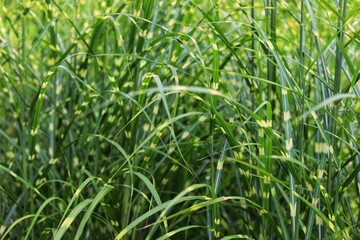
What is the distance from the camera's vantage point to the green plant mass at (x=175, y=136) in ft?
4.42

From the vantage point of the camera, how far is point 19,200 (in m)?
1.74

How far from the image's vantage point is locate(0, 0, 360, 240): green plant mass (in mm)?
1348

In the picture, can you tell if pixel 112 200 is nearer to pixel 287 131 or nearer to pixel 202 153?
pixel 202 153

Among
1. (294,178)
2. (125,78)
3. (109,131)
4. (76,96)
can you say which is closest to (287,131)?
(294,178)

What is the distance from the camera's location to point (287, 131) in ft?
4.25

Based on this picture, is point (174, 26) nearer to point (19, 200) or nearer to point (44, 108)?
point (44, 108)

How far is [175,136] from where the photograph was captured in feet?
5.82

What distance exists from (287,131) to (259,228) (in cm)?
35

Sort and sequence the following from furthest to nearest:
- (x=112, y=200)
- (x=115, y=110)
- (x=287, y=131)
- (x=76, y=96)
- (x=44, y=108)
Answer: (x=44, y=108) → (x=76, y=96) → (x=115, y=110) → (x=112, y=200) → (x=287, y=131)

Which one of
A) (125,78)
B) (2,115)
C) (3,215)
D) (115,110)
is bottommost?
(3,215)

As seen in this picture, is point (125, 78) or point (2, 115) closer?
point (125, 78)

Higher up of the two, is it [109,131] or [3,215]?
[109,131]

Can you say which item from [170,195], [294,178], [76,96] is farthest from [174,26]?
[294,178]

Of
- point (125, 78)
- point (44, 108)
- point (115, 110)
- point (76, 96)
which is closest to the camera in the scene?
point (125, 78)
